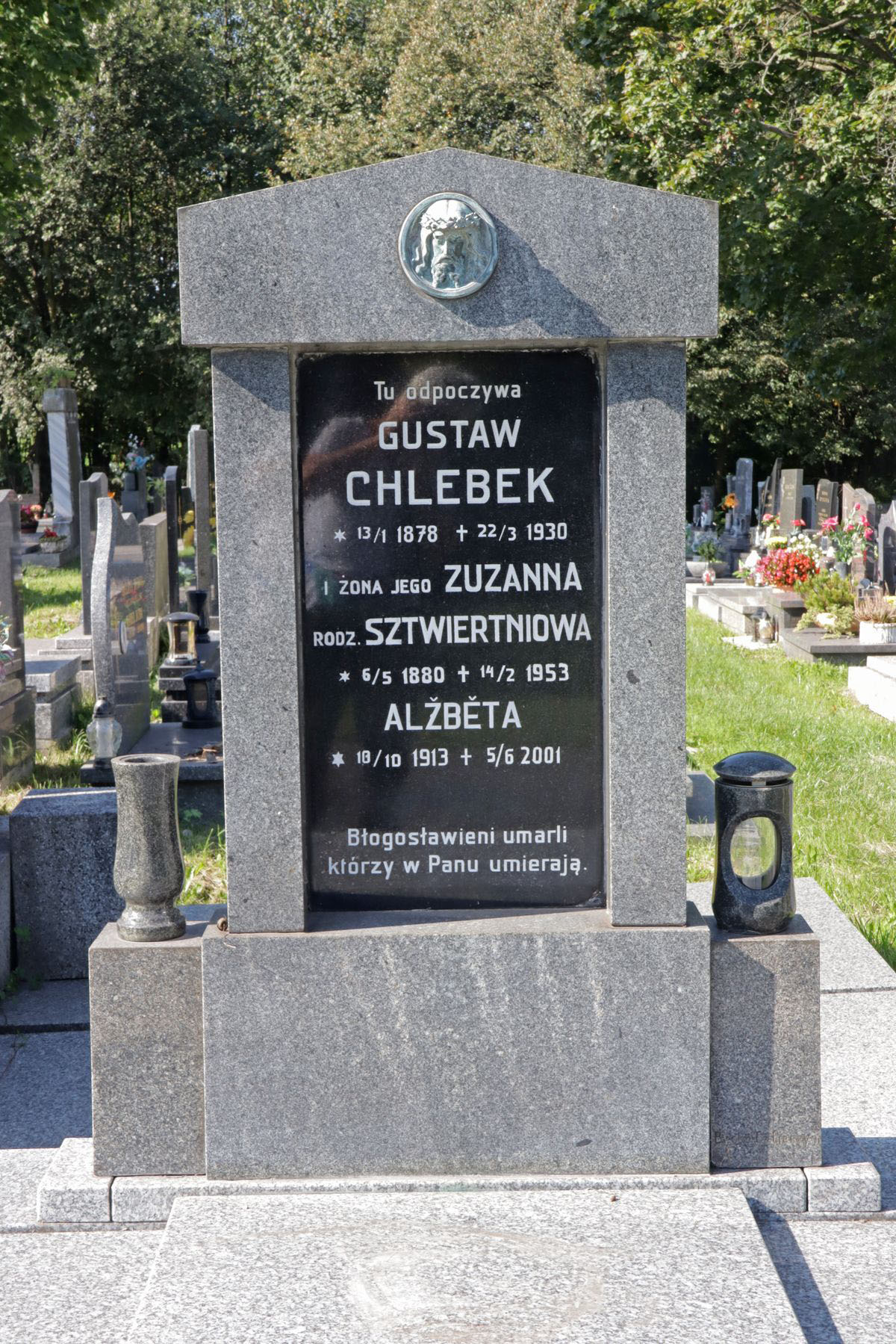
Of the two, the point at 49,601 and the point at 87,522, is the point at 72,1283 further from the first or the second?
the point at 49,601

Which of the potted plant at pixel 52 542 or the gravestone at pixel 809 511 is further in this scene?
the potted plant at pixel 52 542

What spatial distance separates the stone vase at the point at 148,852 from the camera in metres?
3.46

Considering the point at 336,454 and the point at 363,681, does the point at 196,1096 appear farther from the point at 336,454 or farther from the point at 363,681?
the point at 336,454

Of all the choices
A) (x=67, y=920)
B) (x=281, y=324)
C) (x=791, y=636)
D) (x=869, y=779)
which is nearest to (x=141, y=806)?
(x=281, y=324)

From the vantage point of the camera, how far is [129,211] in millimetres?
33812

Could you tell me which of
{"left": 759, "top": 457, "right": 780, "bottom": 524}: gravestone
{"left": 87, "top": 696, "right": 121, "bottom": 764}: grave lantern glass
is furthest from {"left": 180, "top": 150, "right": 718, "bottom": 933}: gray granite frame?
{"left": 759, "top": 457, "right": 780, "bottom": 524}: gravestone

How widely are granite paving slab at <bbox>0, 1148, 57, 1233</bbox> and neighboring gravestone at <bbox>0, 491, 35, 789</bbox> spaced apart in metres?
5.35

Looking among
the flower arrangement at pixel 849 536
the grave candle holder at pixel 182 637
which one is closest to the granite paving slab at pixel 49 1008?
the grave candle holder at pixel 182 637

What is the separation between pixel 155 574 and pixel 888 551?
782 centimetres

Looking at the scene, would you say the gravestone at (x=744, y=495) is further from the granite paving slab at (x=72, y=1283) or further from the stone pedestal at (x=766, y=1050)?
Result: the granite paving slab at (x=72, y=1283)

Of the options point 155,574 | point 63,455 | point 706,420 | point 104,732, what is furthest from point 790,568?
point 706,420

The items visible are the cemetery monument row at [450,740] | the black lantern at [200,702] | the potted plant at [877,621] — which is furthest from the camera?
the potted plant at [877,621]

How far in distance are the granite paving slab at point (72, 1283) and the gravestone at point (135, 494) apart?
20.3 meters

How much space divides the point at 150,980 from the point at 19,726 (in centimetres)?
647
